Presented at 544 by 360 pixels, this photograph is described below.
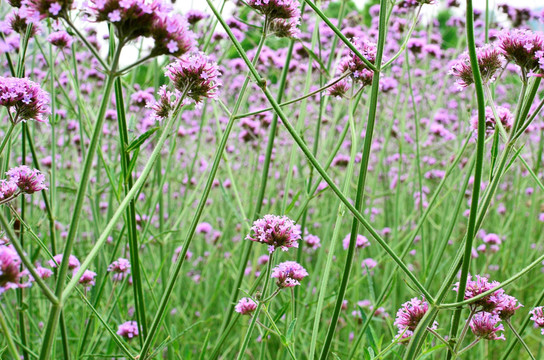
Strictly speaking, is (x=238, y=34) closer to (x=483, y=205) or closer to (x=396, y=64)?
(x=396, y=64)

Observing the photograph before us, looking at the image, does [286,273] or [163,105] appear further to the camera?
[286,273]

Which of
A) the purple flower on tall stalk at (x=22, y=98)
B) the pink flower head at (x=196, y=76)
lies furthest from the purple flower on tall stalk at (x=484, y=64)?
the purple flower on tall stalk at (x=22, y=98)

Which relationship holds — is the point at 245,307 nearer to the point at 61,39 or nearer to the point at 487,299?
the point at 487,299

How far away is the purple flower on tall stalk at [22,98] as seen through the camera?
0.70 m

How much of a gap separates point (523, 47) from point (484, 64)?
77mm

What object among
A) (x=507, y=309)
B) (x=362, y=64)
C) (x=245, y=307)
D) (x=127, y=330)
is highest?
(x=362, y=64)

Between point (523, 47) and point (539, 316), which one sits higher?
point (523, 47)

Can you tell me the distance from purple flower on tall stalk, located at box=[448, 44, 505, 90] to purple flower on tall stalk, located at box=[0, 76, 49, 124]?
2.11ft

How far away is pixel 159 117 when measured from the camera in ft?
2.50

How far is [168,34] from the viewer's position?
535 mm

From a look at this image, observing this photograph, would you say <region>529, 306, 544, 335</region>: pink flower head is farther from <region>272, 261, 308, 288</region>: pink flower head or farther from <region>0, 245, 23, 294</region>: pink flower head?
<region>0, 245, 23, 294</region>: pink flower head

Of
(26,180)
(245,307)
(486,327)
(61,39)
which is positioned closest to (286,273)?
(245,307)

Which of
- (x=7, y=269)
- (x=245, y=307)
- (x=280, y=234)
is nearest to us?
(x=7, y=269)

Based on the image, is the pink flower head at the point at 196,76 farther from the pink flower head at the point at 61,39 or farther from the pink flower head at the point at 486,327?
the pink flower head at the point at 61,39
